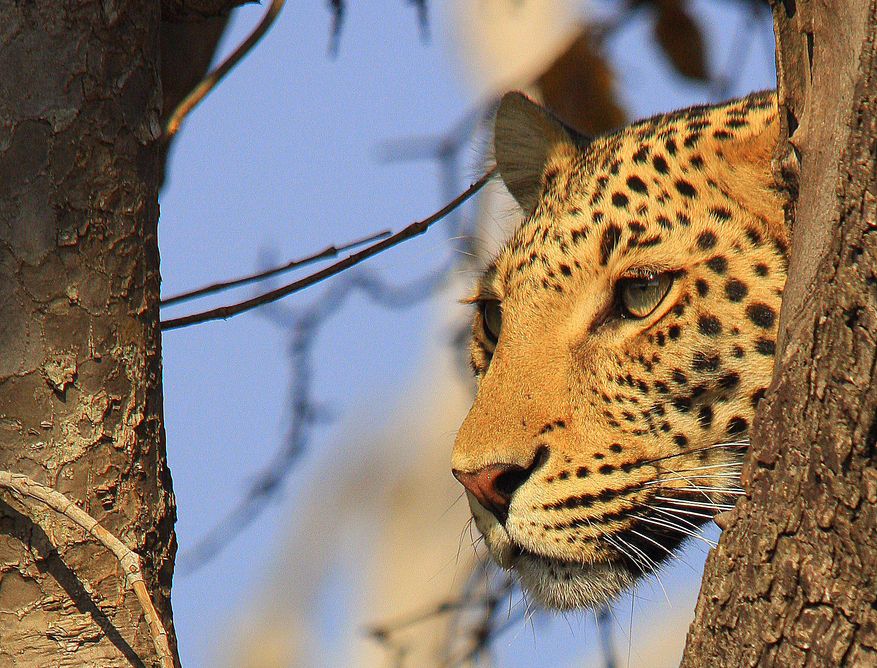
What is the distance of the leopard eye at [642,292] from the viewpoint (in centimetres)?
317

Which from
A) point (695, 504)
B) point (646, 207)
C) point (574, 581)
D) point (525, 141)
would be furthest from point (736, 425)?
point (525, 141)

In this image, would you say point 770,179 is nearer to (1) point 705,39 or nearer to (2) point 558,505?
(2) point 558,505

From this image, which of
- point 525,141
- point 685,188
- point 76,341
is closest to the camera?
point 76,341

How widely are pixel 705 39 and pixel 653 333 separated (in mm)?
2009

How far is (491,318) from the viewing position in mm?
4004

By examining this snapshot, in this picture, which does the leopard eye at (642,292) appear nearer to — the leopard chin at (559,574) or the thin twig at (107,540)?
the leopard chin at (559,574)

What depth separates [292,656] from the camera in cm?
1236

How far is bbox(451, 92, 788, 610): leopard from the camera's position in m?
2.92

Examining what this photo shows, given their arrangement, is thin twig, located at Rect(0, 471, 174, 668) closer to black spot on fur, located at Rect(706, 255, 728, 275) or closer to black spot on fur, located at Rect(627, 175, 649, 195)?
black spot on fur, located at Rect(706, 255, 728, 275)

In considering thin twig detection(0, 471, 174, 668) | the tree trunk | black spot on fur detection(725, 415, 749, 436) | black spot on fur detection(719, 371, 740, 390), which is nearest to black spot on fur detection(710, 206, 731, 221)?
black spot on fur detection(719, 371, 740, 390)

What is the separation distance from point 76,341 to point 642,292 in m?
1.69

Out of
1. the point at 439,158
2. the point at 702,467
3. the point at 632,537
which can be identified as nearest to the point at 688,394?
the point at 702,467

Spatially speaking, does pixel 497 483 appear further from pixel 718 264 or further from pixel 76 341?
pixel 76 341

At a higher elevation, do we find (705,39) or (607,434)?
(705,39)
